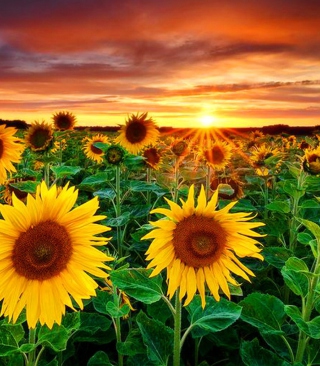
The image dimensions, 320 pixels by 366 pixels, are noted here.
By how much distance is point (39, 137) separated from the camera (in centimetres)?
462

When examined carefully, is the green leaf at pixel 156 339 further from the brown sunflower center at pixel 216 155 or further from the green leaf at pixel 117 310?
the brown sunflower center at pixel 216 155

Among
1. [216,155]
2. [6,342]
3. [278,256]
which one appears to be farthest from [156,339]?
[216,155]

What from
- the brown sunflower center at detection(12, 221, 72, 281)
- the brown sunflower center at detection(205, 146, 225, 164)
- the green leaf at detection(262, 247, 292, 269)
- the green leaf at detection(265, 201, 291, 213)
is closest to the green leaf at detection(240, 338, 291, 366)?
the green leaf at detection(262, 247, 292, 269)

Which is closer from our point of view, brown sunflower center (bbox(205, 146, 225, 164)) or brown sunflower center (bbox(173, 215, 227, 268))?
brown sunflower center (bbox(173, 215, 227, 268))

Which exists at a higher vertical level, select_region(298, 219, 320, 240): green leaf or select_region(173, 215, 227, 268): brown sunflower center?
select_region(298, 219, 320, 240): green leaf

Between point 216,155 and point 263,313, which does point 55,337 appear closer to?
point 263,313

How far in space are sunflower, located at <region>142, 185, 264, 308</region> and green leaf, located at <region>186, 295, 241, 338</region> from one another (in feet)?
0.72

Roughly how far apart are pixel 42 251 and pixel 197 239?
722 millimetres

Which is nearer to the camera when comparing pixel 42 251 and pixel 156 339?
pixel 42 251

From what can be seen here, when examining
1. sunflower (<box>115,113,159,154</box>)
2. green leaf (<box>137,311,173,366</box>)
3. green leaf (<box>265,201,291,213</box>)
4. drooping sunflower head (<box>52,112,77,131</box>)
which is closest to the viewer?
green leaf (<box>137,311,173,366</box>)

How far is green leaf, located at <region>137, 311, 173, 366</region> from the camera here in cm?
247

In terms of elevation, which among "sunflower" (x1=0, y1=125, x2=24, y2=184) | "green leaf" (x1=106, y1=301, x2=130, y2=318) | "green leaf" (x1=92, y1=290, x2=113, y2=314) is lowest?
"green leaf" (x1=92, y1=290, x2=113, y2=314)

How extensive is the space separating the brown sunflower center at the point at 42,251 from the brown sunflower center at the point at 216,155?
3.42 m

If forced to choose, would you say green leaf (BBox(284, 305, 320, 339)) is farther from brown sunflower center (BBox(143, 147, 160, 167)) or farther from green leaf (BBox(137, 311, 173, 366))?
brown sunflower center (BBox(143, 147, 160, 167))
